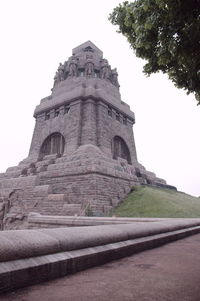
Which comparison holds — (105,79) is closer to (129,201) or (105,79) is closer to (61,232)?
(129,201)

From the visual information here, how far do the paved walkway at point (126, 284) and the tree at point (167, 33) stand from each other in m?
3.97

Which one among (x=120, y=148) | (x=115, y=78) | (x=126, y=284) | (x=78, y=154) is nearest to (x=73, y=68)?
(x=115, y=78)

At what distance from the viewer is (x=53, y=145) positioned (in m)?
23.8

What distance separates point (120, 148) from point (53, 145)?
7530 mm

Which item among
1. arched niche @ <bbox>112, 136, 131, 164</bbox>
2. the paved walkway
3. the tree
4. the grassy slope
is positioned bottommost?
the paved walkway

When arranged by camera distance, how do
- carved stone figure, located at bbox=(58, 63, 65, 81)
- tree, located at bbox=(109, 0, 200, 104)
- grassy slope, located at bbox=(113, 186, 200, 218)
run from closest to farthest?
tree, located at bbox=(109, 0, 200, 104) < grassy slope, located at bbox=(113, 186, 200, 218) < carved stone figure, located at bbox=(58, 63, 65, 81)

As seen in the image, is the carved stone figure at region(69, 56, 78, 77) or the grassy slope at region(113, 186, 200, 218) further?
the carved stone figure at region(69, 56, 78, 77)

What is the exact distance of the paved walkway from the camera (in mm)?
2164

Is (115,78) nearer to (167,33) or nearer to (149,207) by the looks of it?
(149,207)

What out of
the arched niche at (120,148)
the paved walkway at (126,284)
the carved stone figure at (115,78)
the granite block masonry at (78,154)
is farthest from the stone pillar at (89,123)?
the paved walkway at (126,284)

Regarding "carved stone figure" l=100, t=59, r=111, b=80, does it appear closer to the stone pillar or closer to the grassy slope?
the stone pillar

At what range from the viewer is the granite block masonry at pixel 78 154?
15.0 metres

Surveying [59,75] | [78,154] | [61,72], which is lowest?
[78,154]

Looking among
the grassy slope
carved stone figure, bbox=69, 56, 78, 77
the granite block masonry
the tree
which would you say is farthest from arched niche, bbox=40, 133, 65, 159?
the tree
